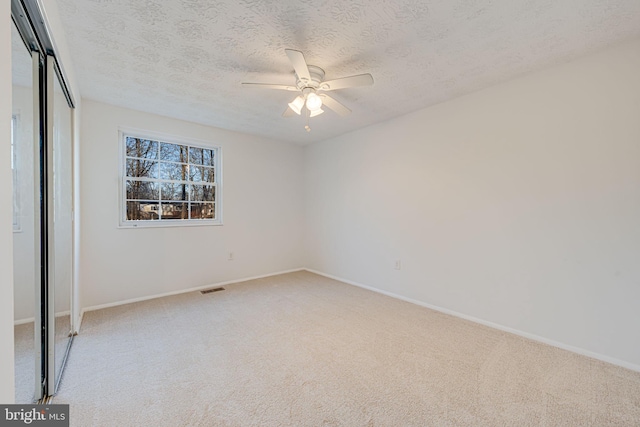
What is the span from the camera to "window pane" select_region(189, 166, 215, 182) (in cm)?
410

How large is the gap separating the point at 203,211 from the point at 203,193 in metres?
0.28

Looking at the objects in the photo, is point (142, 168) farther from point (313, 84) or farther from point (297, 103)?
point (313, 84)

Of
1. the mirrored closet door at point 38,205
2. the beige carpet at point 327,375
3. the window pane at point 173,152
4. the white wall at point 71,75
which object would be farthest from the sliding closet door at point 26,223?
the window pane at point 173,152

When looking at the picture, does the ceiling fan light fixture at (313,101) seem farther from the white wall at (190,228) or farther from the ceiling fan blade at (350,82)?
the white wall at (190,228)

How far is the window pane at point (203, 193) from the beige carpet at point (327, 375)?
1.75 m

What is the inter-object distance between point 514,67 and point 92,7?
3.24m

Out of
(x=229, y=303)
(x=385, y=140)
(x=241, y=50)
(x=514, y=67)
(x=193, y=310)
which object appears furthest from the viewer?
(x=385, y=140)

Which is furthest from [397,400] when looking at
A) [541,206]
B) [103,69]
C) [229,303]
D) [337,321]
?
[103,69]

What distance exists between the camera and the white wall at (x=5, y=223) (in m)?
0.79

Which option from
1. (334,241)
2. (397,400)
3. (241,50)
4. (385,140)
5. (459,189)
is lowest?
(397,400)

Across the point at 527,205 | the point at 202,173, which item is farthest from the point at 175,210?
the point at 527,205

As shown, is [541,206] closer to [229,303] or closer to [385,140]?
[385,140]

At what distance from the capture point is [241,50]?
215 centimetres

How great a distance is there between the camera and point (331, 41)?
2031 mm
